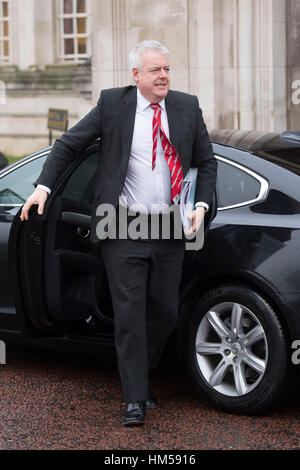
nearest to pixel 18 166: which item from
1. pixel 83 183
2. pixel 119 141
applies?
pixel 83 183

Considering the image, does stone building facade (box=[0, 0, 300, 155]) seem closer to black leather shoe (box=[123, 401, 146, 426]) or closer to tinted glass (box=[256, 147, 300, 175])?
tinted glass (box=[256, 147, 300, 175])

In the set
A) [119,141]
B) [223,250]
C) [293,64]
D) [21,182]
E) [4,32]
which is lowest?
[223,250]

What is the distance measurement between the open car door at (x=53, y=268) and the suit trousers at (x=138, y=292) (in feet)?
1.70

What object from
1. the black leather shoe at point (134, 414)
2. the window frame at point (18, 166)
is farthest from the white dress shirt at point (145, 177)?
the window frame at point (18, 166)

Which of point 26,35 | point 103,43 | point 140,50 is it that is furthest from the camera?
point 26,35

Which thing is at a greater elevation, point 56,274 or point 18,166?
point 18,166

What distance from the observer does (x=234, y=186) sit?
5738 mm

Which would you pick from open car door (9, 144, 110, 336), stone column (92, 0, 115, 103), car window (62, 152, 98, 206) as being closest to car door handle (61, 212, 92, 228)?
open car door (9, 144, 110, 336)

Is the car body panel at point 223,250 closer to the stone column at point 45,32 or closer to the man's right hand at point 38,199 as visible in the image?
the man's right hand at point 38,199

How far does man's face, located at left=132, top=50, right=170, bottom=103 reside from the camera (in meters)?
5.29

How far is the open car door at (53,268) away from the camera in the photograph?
19.5ft

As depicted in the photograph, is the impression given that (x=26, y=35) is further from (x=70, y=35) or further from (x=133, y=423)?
(x=133, y=423)

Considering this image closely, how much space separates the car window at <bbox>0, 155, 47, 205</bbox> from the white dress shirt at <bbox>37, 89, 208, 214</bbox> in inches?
51.8

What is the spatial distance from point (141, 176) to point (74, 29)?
25.9 m
